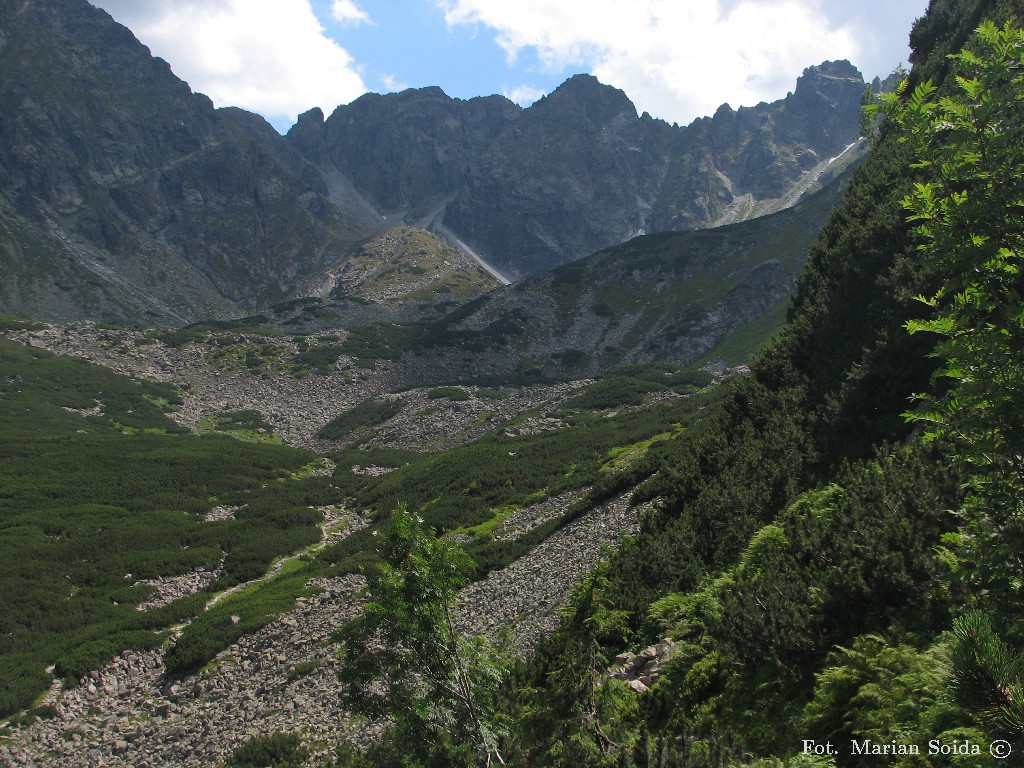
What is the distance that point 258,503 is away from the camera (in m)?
55.3

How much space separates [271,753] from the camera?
19.7 metres

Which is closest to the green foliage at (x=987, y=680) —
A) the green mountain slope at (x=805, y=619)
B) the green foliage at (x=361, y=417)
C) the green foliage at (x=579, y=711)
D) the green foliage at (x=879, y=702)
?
the green mountain slope at (x=805, y=619)

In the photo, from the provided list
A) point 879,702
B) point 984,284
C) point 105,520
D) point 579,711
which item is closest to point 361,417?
point 105,520

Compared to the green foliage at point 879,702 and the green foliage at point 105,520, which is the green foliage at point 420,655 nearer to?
the green foliage at point 879,702

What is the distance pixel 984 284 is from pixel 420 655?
8864 millimetres

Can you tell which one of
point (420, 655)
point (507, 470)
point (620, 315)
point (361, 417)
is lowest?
point (507, 470)

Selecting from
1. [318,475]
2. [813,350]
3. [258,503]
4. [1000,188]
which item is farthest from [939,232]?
[318,475]

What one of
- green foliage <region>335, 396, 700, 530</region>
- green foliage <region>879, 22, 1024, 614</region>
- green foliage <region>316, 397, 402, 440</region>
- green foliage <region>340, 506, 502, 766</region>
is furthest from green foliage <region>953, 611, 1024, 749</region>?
green foliage <region>316, 397, 402, 440</region>

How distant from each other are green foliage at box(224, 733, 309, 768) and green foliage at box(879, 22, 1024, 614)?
63.4 feet

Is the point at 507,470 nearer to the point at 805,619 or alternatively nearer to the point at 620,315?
the point at 805,619

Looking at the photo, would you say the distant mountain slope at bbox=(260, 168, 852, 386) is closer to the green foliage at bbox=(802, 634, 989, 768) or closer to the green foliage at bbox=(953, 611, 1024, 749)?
the green foliage at bbox=(802, 634, 989, 768)

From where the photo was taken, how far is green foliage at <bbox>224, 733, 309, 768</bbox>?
19.0 m

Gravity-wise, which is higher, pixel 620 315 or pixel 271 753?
pixel 620 315

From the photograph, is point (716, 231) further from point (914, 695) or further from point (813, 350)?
point (914, 695)
